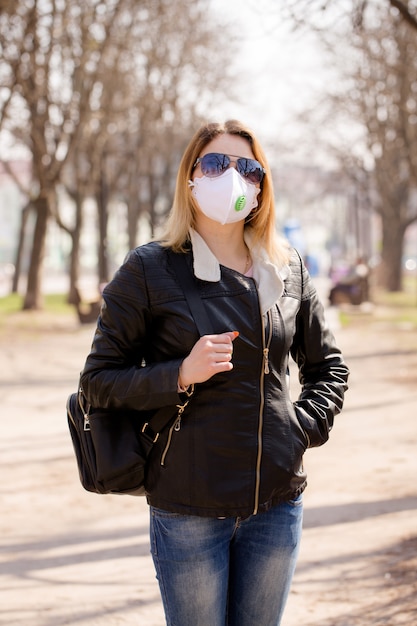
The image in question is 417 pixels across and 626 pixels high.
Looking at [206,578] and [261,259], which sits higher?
[261,259]

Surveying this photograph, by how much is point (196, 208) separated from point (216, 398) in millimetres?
609

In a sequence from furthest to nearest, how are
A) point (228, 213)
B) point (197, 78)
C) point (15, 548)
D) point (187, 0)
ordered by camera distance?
point (197, 78) < point (187, 0) < point (15, 548) < point (228, 213)

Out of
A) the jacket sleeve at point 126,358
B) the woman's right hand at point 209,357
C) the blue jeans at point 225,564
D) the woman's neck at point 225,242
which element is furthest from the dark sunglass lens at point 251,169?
the blue jeans at point 225,564

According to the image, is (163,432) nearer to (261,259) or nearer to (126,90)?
(261,259)

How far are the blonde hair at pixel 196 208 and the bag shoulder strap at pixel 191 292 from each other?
71 mm

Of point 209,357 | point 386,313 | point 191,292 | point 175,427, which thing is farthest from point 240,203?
point 386,313

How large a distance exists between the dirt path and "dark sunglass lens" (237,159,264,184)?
8.64 ft

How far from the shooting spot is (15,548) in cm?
618

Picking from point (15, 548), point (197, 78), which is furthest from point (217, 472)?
point (197, 78)

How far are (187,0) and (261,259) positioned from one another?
27.0 m

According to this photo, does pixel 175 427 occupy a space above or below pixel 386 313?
above

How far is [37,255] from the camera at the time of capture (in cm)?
2791

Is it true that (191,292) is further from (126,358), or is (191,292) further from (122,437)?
(122,437)

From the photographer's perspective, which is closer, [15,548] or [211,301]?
[211,301]
